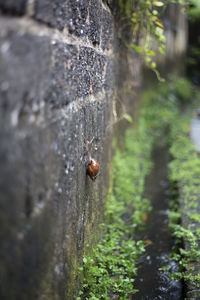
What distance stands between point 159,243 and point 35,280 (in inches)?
73.9

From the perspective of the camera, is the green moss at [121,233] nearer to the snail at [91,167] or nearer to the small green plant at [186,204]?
the small green plant at [186,204]

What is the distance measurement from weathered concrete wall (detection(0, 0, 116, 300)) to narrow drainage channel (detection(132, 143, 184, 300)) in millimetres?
533

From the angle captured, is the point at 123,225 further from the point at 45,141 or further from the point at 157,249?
the point at 45,141

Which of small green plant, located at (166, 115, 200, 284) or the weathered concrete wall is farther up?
the weathered concrete wall

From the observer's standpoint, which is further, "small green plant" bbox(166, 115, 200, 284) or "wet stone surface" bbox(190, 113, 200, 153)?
"wet stone surface" bbox(190, 113, 200, 153)

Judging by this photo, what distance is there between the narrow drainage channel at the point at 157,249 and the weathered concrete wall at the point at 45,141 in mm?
533

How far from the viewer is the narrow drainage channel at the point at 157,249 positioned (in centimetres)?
231

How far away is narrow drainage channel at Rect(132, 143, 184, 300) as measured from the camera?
2.31 metres

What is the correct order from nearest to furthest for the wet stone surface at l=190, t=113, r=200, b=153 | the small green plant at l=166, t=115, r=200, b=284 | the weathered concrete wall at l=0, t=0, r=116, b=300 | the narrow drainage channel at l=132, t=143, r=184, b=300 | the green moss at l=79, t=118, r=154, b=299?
the weathered concrete wall at l=0, t=0, r=116, b=300 → the green moss at l=79, t=118, r=154, b=299 → the narrow drainage channel at l=132, t=143, r=184, b=300 → the small green plant at l=166, t=115, r=200, b=284 → the wet stone surface at l=190, t=113, r=200, b=153

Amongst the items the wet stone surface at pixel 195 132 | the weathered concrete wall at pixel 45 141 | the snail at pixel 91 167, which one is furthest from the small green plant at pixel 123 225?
the wet stone surface at pixel 195 132

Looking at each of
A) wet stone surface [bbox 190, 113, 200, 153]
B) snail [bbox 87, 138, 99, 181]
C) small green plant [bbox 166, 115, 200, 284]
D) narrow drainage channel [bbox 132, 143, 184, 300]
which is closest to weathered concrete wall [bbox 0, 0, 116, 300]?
snail [bbox 87, 138, 99, 181]

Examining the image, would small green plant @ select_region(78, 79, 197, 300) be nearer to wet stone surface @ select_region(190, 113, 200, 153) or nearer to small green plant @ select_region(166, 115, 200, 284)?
small green plant @ select_region(166, 115, 200, 284)

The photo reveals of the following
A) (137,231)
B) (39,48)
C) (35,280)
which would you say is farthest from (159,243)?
(39,48)

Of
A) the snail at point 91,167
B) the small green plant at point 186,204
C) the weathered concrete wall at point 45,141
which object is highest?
the weathered concrete wall at point 45,141
